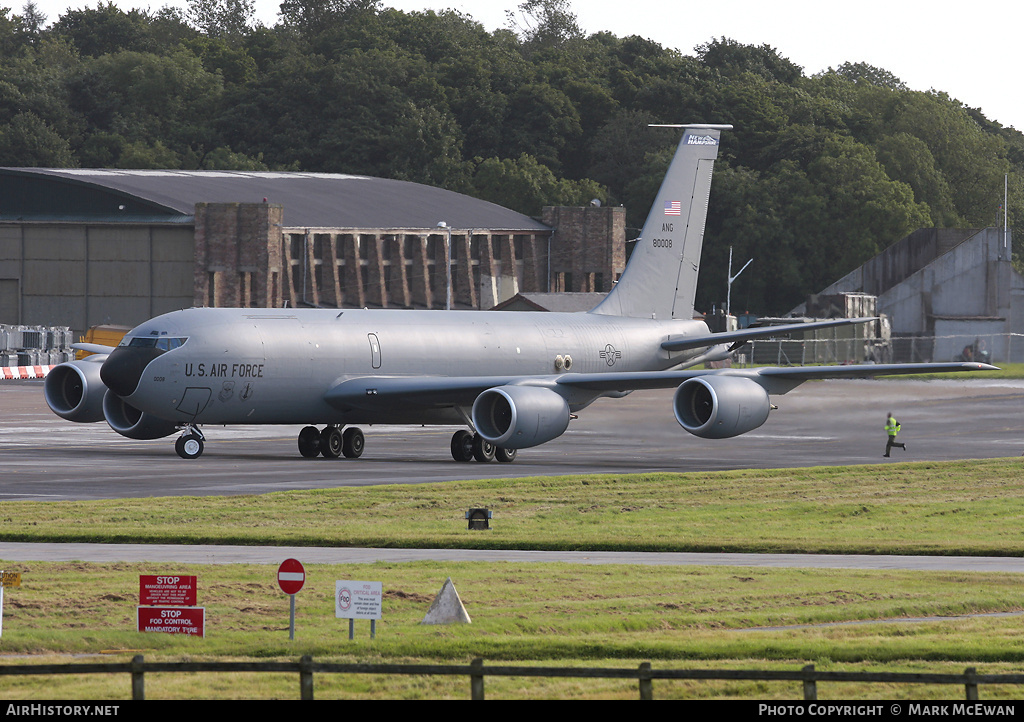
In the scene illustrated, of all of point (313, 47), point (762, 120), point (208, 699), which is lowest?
point (208, 699)

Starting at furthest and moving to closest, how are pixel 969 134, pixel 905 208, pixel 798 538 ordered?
pixel 969 134 → pixel 905 208 → pixel 798 538

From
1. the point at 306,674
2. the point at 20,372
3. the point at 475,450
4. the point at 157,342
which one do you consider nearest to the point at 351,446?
the point at 475,450

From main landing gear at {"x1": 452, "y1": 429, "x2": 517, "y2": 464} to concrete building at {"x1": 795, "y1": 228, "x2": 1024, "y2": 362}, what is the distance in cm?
7821

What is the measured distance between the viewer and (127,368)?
4728 centimetres

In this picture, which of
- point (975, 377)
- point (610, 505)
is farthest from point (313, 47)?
point (610, 505)

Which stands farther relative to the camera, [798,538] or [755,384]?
[755,384]

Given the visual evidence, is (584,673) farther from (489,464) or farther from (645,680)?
(489,464)

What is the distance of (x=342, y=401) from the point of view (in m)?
50.6

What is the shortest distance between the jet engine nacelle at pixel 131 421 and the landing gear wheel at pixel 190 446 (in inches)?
35.3

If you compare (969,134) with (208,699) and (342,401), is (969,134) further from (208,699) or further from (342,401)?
(208,699)

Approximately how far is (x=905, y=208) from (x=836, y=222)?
621cm

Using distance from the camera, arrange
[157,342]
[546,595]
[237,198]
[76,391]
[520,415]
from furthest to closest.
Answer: [237,198], [76,391], [520,415], [157,342], [546,595]

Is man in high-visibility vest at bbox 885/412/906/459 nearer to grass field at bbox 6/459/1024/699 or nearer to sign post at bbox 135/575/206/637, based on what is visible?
grass field at bbox 6/459/1024/699

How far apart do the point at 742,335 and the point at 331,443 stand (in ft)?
46.1
